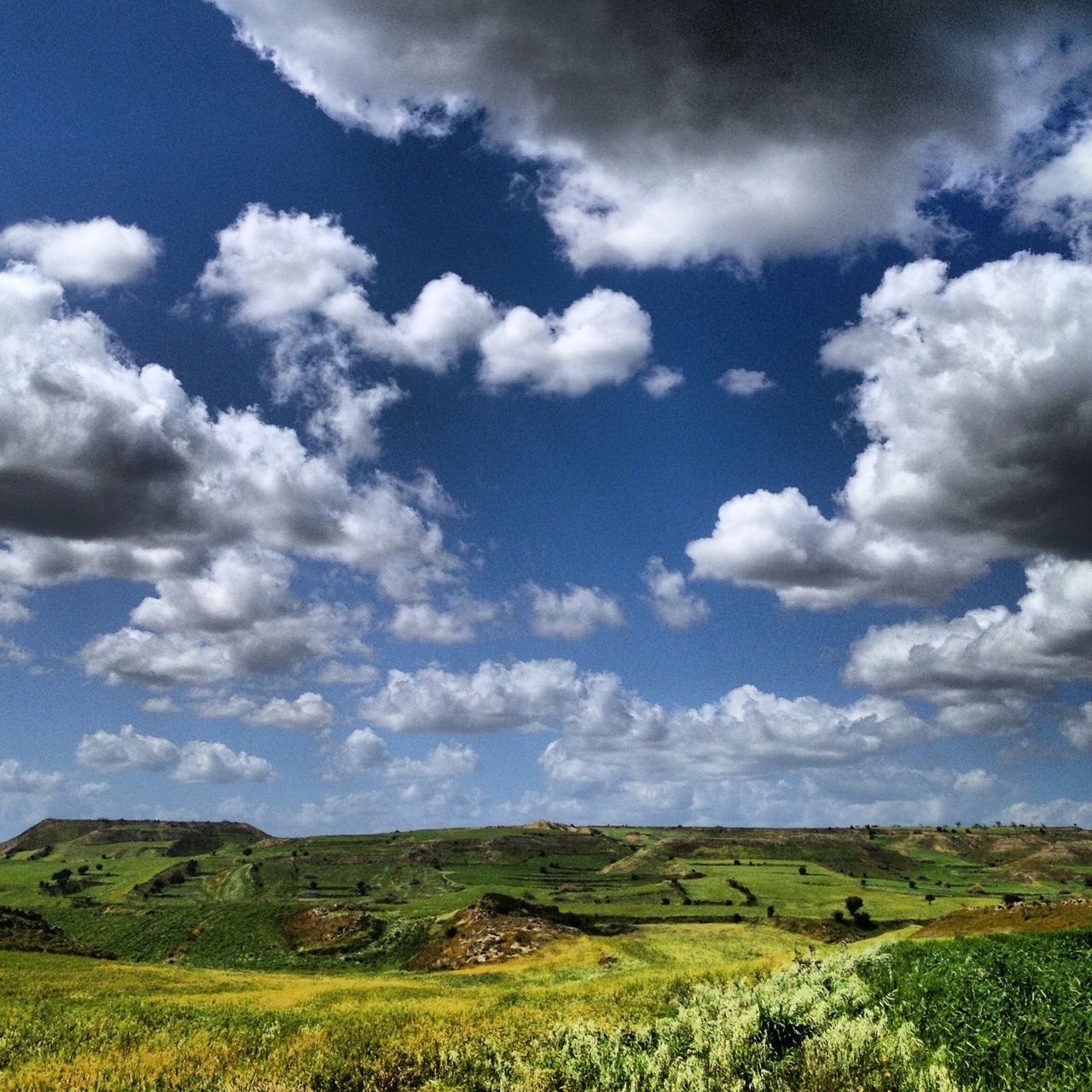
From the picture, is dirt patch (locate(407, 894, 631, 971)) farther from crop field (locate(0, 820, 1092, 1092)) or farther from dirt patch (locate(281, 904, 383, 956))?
dirt patch (locate(281, 904, 383, 956))

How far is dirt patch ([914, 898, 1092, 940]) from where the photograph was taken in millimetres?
50688

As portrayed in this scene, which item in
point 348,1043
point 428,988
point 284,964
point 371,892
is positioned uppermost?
point 348,1043

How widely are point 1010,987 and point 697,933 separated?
66138 millimetres

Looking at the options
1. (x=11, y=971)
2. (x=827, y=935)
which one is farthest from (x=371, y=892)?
(x=11, y=971)

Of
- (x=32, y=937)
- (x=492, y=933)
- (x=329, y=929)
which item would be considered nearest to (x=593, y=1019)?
(x=492, y=933)

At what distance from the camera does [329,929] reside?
8638cm

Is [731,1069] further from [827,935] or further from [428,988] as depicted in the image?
[827,935]

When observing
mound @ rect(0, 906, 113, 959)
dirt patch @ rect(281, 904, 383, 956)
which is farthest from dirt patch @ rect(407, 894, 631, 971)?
mound @ rect(0, 906, 113, 959)

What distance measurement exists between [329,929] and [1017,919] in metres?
69.4

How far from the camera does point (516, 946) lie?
243 ft

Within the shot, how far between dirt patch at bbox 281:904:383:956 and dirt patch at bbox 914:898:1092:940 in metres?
58.5

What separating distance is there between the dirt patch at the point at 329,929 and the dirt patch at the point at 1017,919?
5851cm

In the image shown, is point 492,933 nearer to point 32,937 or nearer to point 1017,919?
point 32,937

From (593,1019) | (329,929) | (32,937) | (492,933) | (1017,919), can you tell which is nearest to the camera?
(593,1019)
